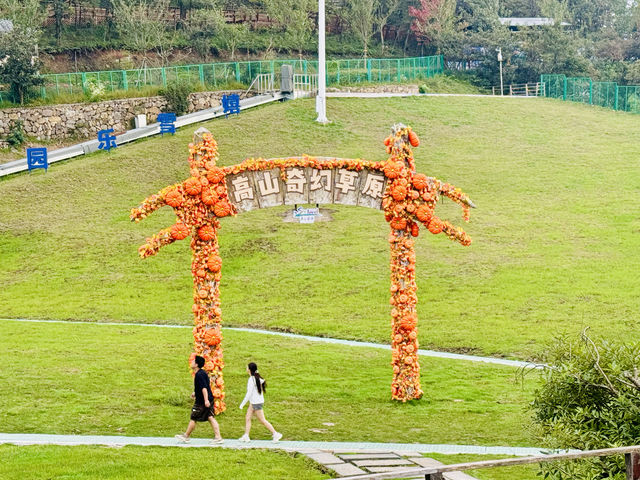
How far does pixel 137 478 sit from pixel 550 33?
2691 inches

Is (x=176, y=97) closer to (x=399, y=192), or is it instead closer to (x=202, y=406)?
(x=399, y=192)

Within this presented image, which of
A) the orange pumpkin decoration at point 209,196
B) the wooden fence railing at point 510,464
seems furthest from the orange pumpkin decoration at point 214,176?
the wooden fence railing at point 510,464

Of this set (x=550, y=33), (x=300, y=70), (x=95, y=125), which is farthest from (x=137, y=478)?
(x=550, y=33)

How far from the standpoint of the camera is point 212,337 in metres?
22.5

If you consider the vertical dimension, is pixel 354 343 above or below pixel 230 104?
below

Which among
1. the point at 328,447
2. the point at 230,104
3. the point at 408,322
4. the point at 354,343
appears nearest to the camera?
the point at 328,447

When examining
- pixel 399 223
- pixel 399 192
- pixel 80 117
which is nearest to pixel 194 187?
pixel 399 192

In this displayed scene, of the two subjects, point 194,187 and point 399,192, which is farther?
point 399,192

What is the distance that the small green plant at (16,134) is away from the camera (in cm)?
5622

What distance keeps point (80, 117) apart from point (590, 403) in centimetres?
4824

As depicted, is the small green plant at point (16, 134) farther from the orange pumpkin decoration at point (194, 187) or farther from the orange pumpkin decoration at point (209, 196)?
the orange pumpkin decoration at point (209, 196)

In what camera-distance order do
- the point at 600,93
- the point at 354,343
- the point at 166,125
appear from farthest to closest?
1. the point at 600,93
2. the point at 166,125
3. the point at 354,343

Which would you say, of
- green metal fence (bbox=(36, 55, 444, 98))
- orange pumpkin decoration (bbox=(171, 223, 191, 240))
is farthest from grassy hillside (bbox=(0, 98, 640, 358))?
orange pumpkin decoration (bbox=(171, 223, 191, 240))

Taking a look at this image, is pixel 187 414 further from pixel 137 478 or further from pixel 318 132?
pixel 318 132
